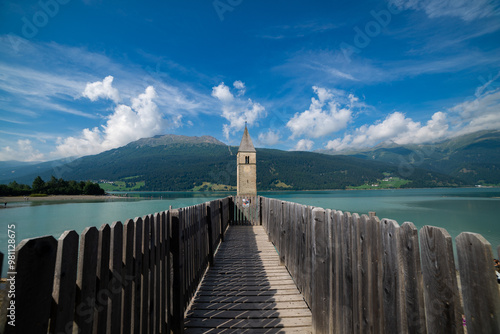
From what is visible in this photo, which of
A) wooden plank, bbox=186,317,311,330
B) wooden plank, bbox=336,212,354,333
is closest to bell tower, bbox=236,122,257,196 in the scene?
wooden plank, bbox=186,317,311,330

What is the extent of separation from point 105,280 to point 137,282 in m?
0.52

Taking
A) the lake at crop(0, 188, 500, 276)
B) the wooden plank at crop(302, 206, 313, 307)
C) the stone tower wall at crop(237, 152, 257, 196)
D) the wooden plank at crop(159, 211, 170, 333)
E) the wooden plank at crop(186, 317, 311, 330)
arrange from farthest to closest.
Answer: the lake at crop(0, 188, 500, 276) < the stone tower wall at crop(237, 152, 257, 196) < the wooden plank at crop(302, 206, 313, 307) < the wooden plank at crop(186, 317, 311, 330) < the wooden plank at crop(159, 211, 170, 333)

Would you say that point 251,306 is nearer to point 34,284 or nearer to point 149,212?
point 34,284

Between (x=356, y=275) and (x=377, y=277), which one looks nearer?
(x=377, y=277)

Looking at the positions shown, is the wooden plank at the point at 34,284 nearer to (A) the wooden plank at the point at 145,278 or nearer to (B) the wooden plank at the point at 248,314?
(A) the wooden plank at the point at 145,278

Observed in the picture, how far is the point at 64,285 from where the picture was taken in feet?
4.25

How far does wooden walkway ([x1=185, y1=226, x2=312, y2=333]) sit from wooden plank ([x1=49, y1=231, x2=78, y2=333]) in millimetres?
2513

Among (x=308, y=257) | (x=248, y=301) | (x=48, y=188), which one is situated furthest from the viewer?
(x=48, y=188)

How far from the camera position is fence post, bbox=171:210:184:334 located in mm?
Result: 3156

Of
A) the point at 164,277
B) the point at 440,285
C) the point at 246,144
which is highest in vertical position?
the point at 246,144

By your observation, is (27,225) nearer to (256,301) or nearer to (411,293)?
(256,301)

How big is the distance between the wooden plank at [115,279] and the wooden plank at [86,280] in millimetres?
201

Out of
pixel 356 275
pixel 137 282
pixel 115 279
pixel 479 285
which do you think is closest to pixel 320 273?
pixel 356 275

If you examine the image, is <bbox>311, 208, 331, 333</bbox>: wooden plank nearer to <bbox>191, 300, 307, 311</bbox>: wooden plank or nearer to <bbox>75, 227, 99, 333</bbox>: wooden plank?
<bbox>191, 300, 307, 311</bbox>: wooden plank
